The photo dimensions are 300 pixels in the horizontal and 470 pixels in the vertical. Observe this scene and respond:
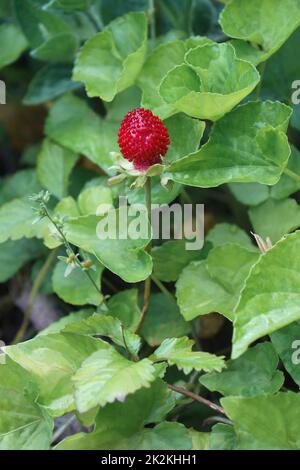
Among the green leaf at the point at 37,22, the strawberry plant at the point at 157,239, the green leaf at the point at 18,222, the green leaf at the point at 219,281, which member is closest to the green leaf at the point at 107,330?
the strawberry plant at the point at 157,239

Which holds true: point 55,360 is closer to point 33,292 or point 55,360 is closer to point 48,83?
point 33,292

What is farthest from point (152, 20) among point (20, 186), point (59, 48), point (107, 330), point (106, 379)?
point (106, 379)

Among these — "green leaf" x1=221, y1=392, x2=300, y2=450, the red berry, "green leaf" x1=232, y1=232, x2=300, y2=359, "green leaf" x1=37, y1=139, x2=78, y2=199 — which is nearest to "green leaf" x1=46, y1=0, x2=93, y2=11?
"green leaf" x1=37, y1=139, x2=78, y2=199

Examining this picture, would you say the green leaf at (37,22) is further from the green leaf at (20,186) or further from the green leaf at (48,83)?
the green leaf at (20,186)

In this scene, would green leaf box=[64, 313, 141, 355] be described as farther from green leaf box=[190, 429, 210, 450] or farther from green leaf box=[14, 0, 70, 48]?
green leaf box=[14, 0, 70, 48]

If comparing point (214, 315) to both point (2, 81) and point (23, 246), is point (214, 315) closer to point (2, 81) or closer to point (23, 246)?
point (23, 246)

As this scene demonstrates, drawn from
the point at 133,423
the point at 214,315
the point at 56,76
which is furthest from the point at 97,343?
the point at 56,76
